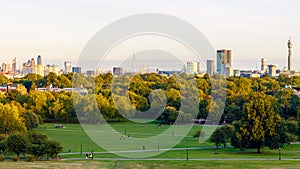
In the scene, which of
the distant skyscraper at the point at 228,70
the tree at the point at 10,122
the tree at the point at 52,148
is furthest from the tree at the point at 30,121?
the distant skyscraper at the point at 228,70

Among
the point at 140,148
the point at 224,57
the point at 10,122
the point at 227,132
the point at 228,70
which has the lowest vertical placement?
the point at 140,148

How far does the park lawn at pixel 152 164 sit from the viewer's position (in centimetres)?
3522

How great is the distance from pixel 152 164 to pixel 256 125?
13.2m

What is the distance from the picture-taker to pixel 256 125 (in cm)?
4697

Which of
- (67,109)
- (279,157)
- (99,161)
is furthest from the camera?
(67,109)

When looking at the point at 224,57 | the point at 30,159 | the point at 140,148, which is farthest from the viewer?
the point at 224,57

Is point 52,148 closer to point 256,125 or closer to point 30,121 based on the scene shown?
point 256,125

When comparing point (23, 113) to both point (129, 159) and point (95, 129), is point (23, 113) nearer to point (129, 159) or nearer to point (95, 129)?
point (95, 129)

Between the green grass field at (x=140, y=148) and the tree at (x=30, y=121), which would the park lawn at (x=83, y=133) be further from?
the tree at (x=30, y=121)

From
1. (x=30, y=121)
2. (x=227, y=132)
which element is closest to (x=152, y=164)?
(x=227, y=132)

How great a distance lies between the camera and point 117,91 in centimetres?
8569

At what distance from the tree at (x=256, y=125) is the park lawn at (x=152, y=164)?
305 inches

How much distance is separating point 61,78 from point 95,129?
5970 centimetres

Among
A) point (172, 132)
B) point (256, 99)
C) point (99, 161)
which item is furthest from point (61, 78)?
point (99, 161)
